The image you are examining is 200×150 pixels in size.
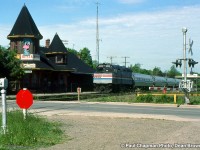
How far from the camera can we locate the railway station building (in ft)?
194

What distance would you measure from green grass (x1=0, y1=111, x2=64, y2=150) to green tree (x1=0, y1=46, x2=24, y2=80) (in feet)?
125

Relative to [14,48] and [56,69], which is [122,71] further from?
[14,48]

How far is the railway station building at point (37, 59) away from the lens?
5921 centimetres

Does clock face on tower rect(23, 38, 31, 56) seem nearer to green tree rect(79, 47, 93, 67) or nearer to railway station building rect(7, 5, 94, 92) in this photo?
railway station building rect(7, 5, 94, 92)

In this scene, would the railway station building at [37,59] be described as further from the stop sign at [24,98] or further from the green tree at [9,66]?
the stop sign at [24,98]

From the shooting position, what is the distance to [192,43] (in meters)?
34.0

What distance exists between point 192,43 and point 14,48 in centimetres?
3303

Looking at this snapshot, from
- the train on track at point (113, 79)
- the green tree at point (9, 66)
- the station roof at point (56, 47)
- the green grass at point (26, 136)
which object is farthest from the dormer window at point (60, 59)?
the green grass at point (26, 136)

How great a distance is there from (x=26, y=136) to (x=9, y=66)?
41.1m

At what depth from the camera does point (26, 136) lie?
11070 mm

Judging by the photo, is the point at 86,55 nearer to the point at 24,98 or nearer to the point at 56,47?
the point at 56,47

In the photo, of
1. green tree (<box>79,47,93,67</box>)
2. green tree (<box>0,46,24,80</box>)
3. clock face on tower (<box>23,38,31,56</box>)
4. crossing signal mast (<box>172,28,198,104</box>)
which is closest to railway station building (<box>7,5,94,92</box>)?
clock face on tower (<box>23,38,31,56</box>)

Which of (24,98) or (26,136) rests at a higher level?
(24,98)

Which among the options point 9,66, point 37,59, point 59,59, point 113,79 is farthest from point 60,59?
point 9,66
